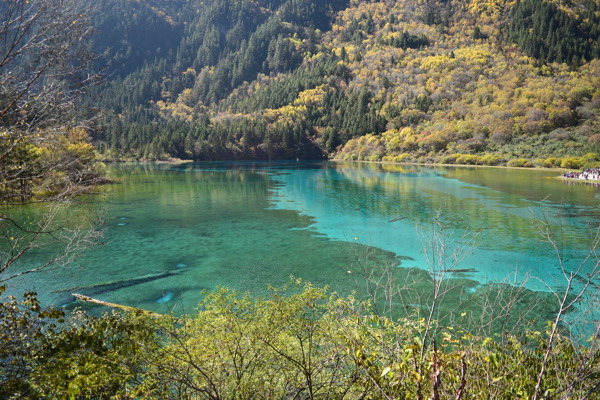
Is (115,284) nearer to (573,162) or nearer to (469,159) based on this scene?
(573,162)

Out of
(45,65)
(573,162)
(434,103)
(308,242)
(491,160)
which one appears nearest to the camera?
(45,65)

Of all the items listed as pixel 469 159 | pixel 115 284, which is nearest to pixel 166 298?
pixel 115 284

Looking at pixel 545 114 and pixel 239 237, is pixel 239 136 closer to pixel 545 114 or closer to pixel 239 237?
pixel 545 114

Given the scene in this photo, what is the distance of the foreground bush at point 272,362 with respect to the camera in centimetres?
445

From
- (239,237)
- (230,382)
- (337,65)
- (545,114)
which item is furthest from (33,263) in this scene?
(337,65)

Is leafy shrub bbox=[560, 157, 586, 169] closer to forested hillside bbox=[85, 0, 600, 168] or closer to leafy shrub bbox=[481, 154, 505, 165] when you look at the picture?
forested hillside bbox=[85, 0, 600, 168]

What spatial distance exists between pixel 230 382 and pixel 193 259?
38.7ft

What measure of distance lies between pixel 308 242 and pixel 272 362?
13347 mm

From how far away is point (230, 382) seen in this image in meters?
5.54

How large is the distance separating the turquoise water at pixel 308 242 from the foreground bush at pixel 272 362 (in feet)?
5.55

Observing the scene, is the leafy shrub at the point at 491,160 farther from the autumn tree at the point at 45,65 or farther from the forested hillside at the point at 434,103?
the autumn tree at the point at 45,65

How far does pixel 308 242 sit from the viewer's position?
19.4m

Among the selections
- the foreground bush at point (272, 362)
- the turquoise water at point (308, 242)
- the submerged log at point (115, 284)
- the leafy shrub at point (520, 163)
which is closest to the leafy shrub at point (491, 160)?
the leafy shrub at point (520, 163)

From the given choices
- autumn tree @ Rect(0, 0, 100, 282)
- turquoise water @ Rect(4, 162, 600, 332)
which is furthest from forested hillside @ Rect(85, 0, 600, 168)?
autumn tree @ Rect(0, 0, 100, 282)
